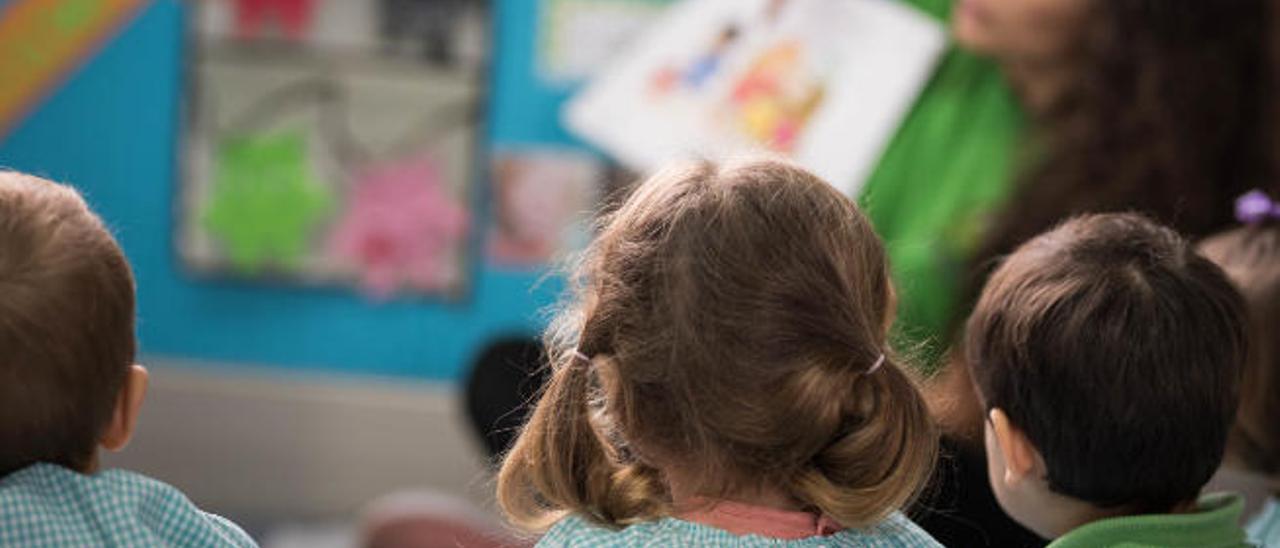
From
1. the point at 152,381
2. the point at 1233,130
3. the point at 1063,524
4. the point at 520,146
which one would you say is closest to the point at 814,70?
the point at 1233,130

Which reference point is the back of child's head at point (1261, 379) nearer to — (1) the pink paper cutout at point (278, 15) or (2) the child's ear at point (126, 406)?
(2) the child's ear at point (126, 406)

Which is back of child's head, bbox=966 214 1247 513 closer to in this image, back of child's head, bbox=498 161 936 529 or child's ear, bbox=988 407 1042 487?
child's ear, bbox=988 407 1042 487

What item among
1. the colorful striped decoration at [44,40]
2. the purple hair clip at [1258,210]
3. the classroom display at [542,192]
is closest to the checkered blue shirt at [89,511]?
the purple hair clip at [1258,210]

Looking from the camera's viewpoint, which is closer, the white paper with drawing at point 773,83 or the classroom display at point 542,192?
the white paper with drawing at point 773,83

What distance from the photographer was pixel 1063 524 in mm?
1205

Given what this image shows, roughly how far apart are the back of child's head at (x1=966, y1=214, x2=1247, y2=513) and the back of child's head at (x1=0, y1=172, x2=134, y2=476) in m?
0.57

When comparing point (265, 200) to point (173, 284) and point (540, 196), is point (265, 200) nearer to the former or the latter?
Result: point (173, 284)

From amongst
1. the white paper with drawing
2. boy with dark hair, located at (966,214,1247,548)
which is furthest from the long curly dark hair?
boy with dark hair, located at (966,214,1247,548)

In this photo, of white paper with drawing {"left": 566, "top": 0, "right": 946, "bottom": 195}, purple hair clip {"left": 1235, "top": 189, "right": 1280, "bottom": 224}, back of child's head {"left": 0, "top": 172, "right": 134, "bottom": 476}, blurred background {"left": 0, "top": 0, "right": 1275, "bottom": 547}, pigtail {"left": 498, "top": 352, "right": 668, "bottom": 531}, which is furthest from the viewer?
blurred background {"left": 0, "top": 0, "right": 1275, "bottom": 547}

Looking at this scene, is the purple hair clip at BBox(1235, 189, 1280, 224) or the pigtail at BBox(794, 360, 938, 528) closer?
the pigtail at BBox(794, 360, 938, 528)

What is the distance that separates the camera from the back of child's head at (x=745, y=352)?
106cm

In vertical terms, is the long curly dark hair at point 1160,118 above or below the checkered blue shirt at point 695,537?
above

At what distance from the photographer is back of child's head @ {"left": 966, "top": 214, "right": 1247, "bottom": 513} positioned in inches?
45.5

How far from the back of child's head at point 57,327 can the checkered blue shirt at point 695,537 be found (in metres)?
0.28
